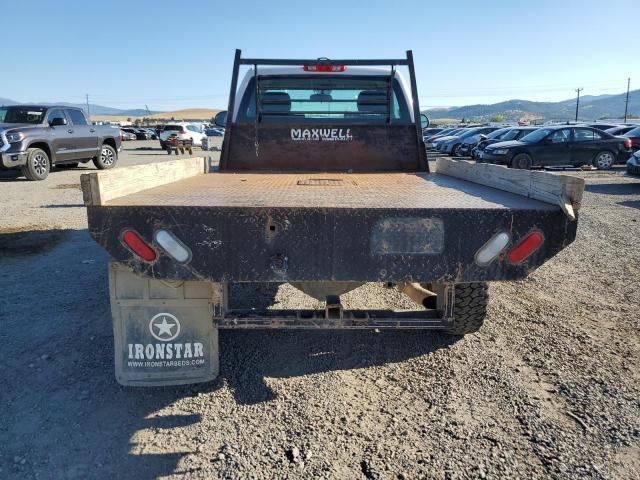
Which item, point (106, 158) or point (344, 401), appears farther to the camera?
Answer: point (106, 158)

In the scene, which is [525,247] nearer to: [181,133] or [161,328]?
[161,328]

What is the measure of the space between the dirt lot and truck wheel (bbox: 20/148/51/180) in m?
10.1

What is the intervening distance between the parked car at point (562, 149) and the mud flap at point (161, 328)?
16687mm

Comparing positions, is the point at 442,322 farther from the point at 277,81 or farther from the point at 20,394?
the point at 277,81

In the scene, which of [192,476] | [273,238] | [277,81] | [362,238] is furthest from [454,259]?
[277,81]

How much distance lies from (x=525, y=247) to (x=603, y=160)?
1912 centimetres

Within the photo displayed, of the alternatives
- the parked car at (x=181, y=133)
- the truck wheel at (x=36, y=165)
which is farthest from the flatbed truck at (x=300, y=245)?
the parked car at (x=181, y=133)

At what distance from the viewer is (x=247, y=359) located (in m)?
3.62

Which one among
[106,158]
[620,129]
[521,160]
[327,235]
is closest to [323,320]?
[327,235]

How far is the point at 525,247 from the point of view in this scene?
2395 millimetres

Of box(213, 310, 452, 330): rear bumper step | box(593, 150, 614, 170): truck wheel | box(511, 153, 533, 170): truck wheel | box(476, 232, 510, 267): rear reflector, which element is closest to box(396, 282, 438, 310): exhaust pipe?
box(213, 310, 452, 330): rear bumper step

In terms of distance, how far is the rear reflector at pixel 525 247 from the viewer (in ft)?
7.80

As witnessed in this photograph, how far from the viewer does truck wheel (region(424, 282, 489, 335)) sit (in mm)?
3338

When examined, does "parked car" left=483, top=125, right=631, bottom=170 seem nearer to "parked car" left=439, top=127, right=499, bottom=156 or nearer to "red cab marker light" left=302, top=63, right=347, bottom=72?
"parked car" left=439, top=127, right=499, bottom=156
